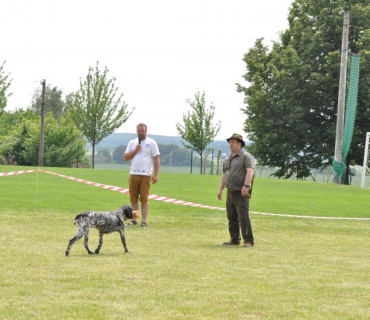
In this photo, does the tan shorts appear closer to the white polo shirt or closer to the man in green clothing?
the white polo shirt

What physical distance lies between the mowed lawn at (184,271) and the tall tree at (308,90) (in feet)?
96.4

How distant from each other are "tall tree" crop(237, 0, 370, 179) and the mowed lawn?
96.4ft

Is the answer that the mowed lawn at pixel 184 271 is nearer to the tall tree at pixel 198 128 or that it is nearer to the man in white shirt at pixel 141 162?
the man in white shirt at pixel 141 162

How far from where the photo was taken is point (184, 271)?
27.8ft

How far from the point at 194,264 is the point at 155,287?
1797mm

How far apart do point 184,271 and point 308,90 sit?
38.5m

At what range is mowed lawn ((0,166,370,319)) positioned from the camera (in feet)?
21.1

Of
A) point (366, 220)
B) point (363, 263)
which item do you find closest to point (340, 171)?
point (366, 220)

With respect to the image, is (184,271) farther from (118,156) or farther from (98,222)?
(118,156)

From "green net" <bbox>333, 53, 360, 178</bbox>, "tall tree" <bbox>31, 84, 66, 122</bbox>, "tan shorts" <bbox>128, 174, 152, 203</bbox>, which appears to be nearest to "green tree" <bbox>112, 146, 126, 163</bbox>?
"tall tree" <bbox>31, 84, 66, 122</bbox>

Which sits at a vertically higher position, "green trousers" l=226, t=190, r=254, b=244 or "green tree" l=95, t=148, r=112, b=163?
"green tree" l=95, t=148, r=112, b=163

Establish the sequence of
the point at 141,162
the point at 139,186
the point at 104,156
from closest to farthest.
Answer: the point at 141,162, the point at 139,186, the point at 104,156

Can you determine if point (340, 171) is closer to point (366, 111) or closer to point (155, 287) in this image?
point (366, 111)

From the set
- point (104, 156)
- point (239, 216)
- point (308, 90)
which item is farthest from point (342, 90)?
point (104, 156)
